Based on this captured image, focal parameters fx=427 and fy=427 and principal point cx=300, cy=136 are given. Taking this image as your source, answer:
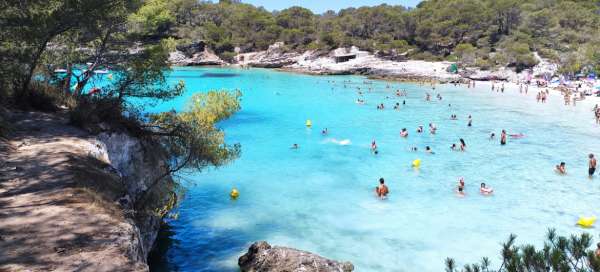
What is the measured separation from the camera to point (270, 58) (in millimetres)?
104938

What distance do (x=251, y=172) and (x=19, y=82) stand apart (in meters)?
15.2

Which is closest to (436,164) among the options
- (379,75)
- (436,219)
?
(436,219)

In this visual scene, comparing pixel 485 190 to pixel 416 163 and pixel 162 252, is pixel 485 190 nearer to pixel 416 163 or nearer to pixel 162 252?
pixel 416 163

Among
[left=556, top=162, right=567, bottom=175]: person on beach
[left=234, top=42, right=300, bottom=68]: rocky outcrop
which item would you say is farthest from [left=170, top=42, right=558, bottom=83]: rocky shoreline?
[left=556, top=162, right=567, bottom=175]: person on beach

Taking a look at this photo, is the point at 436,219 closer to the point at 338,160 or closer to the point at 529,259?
the point at 338,160

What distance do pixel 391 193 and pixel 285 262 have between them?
11.7 metres

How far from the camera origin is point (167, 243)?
16.1 meters

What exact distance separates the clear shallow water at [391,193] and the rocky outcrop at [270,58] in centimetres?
5809

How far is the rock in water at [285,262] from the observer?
12.0 metres

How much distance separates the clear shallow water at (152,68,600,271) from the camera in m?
16.5

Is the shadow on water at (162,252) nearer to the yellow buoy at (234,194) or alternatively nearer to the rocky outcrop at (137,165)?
the rocky outcrop at (137,165)

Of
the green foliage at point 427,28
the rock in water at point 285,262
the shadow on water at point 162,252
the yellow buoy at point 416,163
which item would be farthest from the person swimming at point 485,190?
the green foliage at point 427,28

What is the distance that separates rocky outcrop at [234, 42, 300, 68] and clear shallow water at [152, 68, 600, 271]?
58.1 m

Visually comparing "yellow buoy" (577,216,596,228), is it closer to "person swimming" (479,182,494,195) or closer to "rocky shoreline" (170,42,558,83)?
"person swimming" (479,182,494,195)
